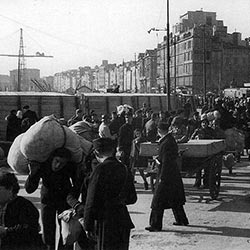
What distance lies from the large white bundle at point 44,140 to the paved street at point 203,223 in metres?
2.23

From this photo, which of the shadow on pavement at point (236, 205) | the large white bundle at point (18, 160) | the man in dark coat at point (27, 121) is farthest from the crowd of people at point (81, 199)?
the man in dark coat at point (27, 121)

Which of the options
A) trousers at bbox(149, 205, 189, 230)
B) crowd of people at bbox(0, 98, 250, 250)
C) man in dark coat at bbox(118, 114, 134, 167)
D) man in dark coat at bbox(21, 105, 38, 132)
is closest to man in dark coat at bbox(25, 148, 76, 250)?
crowd of people at bbox(0, 98, 250, 250)

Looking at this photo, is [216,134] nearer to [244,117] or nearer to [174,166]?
[174,166]

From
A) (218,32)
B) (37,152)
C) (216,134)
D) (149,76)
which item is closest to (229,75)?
(218,32)

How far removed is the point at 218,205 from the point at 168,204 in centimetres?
201

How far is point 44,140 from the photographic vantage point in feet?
16.1

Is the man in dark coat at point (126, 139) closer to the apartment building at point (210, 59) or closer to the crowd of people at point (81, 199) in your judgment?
the crowd of people at point (81, 199)

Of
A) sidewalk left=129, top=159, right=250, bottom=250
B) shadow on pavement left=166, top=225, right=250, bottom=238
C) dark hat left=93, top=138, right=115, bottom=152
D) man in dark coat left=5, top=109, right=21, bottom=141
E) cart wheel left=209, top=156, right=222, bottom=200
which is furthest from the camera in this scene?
man in dark coat left=5, top=109, right=21, bottom=141

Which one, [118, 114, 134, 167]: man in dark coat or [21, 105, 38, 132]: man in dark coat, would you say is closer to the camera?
[118, 114, 134, 167]: man in dark coat

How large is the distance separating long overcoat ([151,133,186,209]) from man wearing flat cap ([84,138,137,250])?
104 inches

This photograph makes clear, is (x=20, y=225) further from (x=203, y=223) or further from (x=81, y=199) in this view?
(x=203, y=223)

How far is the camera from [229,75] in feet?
278

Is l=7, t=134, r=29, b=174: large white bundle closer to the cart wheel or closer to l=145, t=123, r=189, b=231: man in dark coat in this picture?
l=145, t=123, r=189, b=231: man in dark coat

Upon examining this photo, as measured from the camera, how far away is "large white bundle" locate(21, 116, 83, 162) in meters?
4.91
